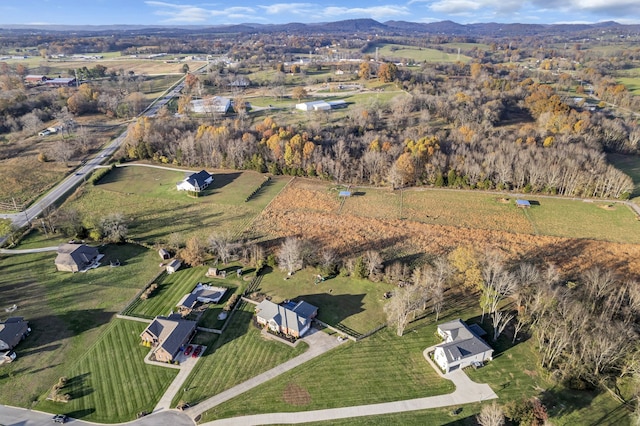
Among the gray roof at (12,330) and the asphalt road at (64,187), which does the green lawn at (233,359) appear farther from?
the asphalt road at (64,187)

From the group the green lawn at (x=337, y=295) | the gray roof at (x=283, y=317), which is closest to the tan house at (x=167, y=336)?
the gray roof at (x=283, y=317)

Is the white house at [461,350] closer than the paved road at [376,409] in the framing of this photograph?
No

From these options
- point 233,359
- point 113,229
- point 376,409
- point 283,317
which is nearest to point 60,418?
point 233,359

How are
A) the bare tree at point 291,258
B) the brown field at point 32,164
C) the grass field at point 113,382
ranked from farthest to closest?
the brown field at point 32,164 < the bare tree at point 291,258 < the grass field at point 113,382

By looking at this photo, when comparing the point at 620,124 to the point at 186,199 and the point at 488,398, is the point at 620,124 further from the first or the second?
the point at 186,199

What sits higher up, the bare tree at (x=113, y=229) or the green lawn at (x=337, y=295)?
the bare tree at (x=113, y=229)

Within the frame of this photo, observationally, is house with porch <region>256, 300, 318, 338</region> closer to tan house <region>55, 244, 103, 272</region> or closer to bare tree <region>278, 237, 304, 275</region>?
bare tree <region>278, 237, 304, 275</region>
